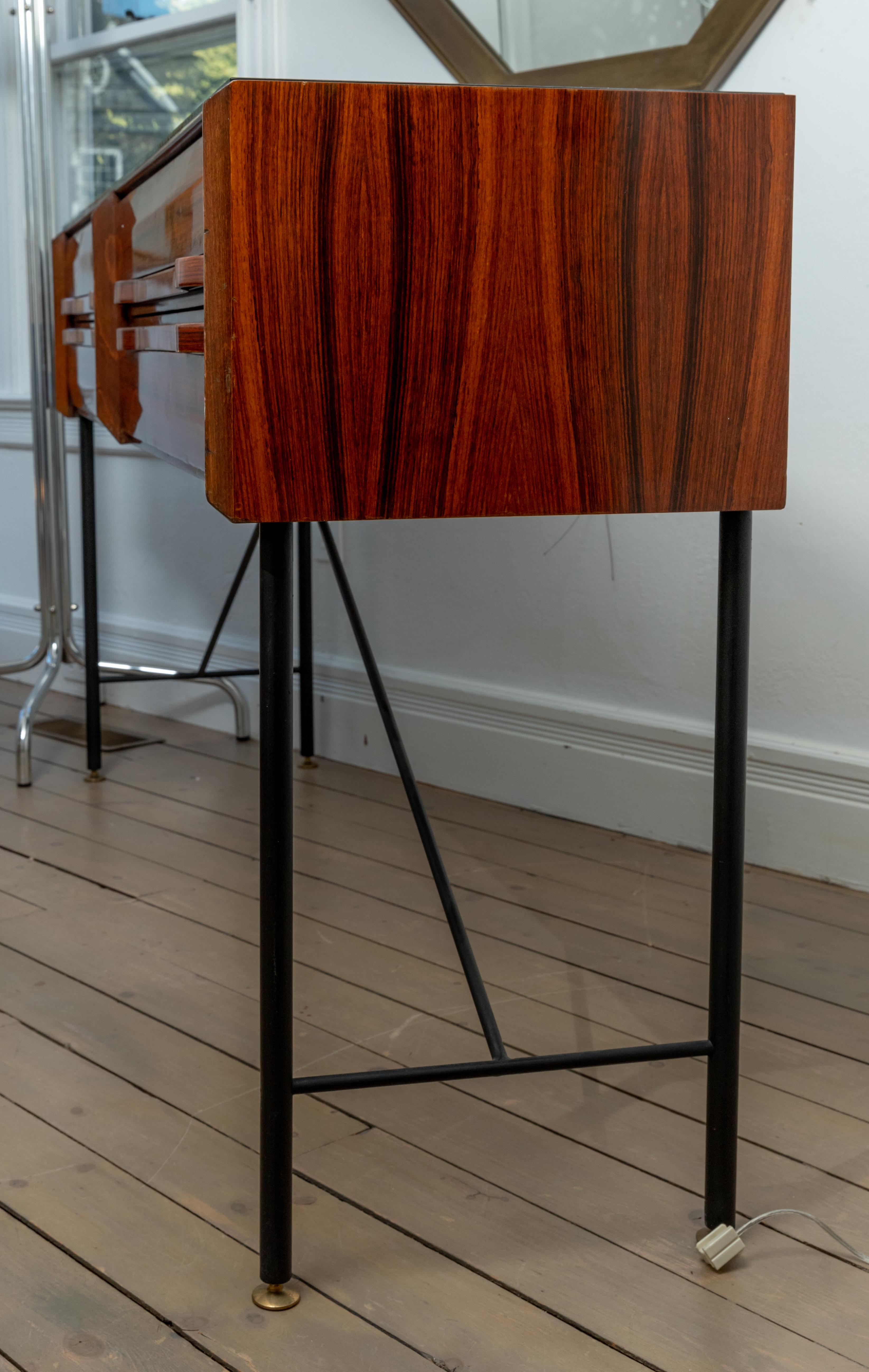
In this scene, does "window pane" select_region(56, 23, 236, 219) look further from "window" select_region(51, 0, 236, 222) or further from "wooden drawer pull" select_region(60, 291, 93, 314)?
"wooden drawer pull" select_region(60, 291, 93, 314)

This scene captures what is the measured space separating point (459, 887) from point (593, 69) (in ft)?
4.10

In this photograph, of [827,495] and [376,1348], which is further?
[827,495]

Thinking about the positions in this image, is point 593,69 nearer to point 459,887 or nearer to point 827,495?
point 827,495

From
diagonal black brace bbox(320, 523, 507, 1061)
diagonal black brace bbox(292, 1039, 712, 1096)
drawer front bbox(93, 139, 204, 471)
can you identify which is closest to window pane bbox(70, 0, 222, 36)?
drawer front bbox(93, 139, 204, 471)

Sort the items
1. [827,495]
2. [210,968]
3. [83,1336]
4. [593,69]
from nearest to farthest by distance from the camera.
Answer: [83,1336], [210,968], [827,495], [593,69]

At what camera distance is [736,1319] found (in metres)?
0.91

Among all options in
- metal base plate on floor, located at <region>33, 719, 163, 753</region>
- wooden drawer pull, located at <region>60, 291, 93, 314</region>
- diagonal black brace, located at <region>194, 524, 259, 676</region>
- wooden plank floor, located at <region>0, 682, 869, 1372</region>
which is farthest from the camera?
metal base plate on floor, located at <region>33, 719, 163, 753</region>

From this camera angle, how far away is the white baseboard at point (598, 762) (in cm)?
181

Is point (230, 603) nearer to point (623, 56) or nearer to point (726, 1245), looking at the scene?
point (623, 56)

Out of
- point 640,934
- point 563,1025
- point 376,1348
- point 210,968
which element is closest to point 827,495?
point 640,934

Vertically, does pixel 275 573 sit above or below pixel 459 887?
above

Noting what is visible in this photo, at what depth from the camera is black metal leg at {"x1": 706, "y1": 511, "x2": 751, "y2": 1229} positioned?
919mm

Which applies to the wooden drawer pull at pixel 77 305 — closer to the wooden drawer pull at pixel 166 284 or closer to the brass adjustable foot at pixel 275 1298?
the wooden drawer pull at pixel 166 284

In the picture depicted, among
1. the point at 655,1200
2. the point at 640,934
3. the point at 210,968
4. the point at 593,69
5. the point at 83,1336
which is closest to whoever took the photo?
the point at 83,1336
